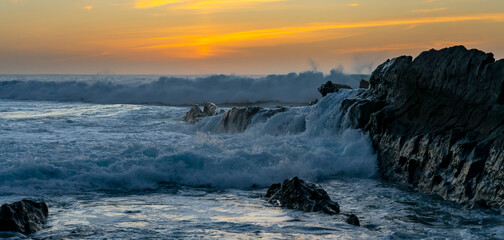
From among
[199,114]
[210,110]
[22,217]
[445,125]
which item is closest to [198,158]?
[445,125]

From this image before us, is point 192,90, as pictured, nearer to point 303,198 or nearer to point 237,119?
point 237,119

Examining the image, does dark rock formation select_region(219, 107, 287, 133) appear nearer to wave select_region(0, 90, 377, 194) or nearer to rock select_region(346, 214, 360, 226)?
wave select_region(0, 90, 377, 194)

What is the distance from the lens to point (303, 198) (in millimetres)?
8438

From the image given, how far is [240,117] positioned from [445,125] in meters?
9.25

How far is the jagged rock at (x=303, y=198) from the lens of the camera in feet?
27.0

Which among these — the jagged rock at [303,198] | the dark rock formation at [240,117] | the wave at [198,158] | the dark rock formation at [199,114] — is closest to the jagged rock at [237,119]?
the dark rock formation at [240,117]

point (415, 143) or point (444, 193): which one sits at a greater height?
point (415, 143)

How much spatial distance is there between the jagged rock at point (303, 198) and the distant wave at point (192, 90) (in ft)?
111

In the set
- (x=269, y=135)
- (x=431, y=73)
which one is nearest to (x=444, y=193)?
(x=431, y=73)

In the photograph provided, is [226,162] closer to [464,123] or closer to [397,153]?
[397,153]

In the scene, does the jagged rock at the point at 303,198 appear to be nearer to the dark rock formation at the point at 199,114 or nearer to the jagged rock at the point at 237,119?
the jagged rock at the point at 237,119

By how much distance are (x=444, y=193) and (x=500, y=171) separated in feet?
3.88

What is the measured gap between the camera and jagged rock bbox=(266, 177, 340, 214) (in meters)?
8.22

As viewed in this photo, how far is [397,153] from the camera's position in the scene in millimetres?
11586
